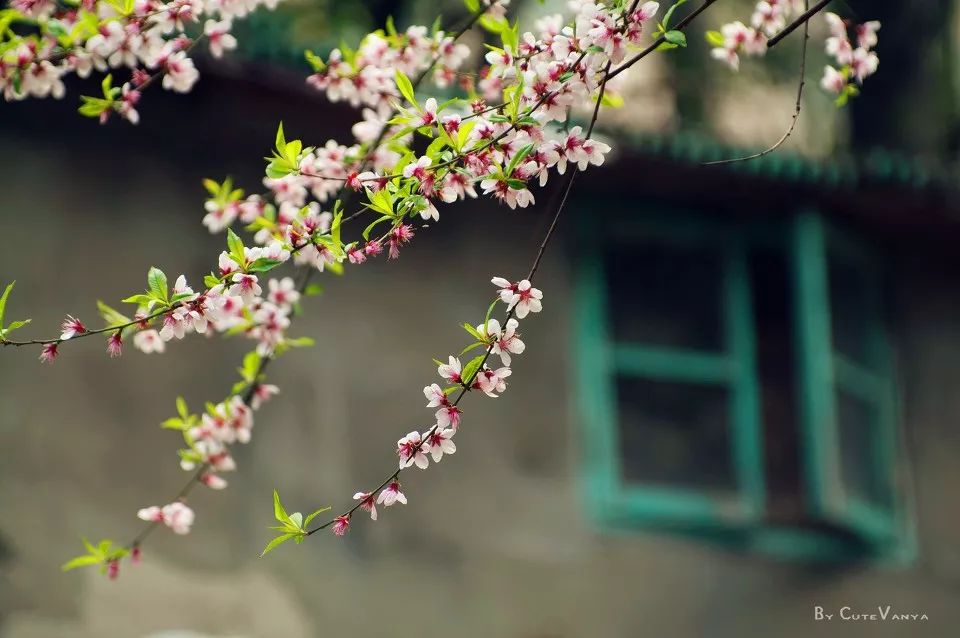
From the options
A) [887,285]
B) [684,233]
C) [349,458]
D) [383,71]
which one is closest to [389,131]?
[383,71]

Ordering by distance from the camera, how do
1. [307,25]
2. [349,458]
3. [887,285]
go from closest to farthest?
[349,458]
[887,285]
[307,25]

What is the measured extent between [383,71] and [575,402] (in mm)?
2539

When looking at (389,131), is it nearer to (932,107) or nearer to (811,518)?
(811,518)

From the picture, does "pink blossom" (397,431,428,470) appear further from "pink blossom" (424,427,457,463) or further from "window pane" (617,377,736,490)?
"window pane" (617,377,736,490)

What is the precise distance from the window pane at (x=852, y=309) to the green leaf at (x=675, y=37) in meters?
3.51

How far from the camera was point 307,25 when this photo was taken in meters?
8.80

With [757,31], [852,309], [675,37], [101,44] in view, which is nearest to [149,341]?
[101,44]

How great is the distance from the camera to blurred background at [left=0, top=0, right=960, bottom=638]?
5.42 m

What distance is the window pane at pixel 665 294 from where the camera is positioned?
21.3 feet

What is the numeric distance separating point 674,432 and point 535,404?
2.29ft

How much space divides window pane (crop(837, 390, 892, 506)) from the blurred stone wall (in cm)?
29

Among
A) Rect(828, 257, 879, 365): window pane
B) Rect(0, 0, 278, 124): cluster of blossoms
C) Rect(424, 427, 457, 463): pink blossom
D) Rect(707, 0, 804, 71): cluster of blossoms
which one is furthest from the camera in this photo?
Rect(828, 257, 879, 365): window pane

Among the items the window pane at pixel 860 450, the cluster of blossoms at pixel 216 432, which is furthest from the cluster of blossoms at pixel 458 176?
the window pane at pixel 860 450

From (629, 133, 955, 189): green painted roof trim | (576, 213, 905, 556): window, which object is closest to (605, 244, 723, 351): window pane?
(576, 213, 905, 556): window
